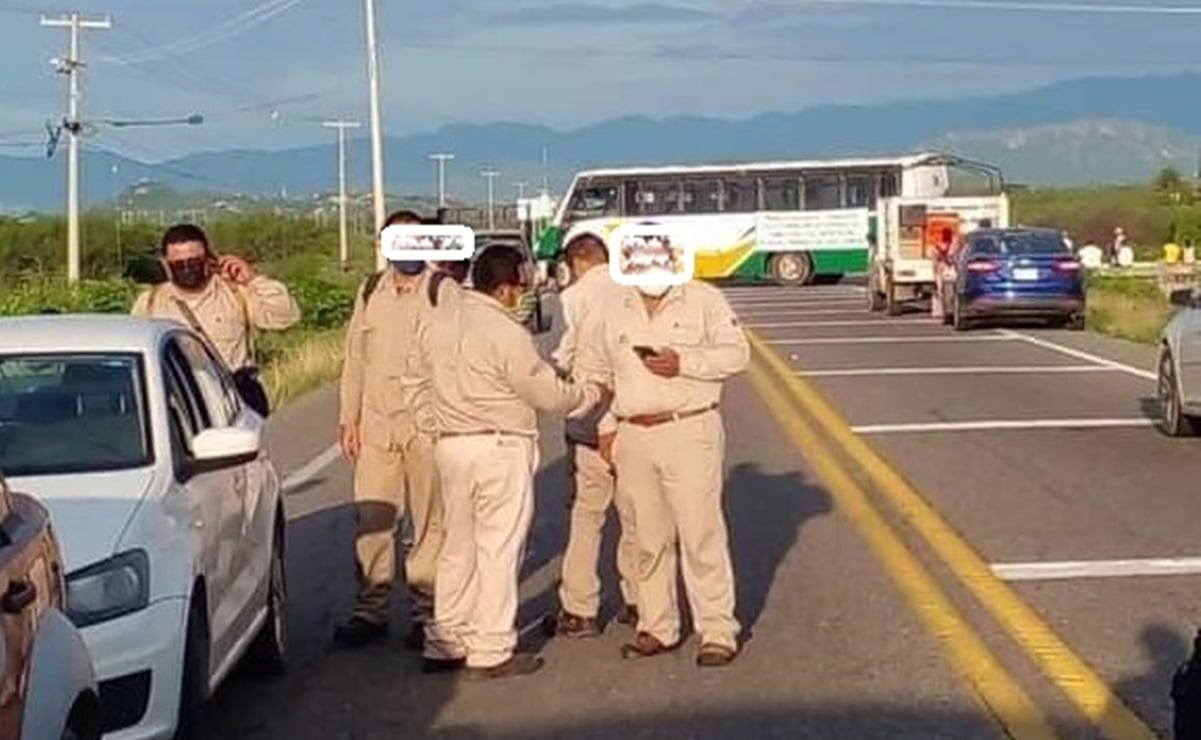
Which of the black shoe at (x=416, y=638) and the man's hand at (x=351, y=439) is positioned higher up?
the man's hand at (x=351, y=439)

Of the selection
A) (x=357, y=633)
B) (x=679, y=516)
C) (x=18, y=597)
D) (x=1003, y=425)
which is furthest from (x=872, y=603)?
(x=1003, y=425)

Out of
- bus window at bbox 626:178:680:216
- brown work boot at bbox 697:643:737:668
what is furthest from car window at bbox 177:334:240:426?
bus window at bbox 626:178:680:216

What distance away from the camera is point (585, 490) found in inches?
437

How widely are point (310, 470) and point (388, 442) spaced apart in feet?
26.1

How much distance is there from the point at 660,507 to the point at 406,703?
1.40 m

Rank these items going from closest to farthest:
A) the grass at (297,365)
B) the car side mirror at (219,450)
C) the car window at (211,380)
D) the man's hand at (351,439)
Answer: the car side mirror at (219,450), the car window at (211,380), the man's hand at (351,439), the grass at (297,365)

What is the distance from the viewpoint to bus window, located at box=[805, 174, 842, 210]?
216 ft

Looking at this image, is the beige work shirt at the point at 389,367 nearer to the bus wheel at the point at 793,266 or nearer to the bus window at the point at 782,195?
the bus window at the point at 782,195

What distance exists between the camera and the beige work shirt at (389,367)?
1078cm

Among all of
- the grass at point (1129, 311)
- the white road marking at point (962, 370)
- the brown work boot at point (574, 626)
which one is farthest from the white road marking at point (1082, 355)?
the brown work boot at point (574, 626)

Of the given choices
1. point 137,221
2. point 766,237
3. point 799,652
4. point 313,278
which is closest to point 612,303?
point 799,652

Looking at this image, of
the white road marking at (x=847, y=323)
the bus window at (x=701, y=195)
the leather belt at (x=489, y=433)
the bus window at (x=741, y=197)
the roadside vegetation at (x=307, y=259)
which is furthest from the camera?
the bus window at (x=701, y=195)

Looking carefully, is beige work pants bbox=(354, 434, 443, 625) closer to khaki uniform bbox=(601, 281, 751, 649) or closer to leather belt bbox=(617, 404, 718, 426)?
khaki uniform bbox=(601, 281, 751, 649)

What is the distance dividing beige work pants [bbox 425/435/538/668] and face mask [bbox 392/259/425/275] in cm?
93
